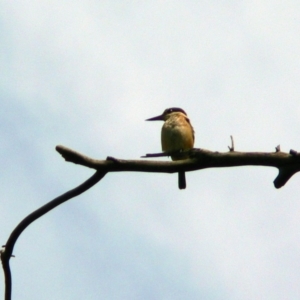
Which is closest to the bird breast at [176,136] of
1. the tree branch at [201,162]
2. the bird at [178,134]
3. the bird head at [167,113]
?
the bird at [178,134]

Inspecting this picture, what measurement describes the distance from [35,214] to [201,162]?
2.89 feet

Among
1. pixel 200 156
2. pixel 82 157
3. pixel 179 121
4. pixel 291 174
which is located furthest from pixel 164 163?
pixel 179 121

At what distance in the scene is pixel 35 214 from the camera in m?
2.90

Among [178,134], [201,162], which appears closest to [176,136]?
[178,134]

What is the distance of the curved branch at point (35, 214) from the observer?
2.88 m

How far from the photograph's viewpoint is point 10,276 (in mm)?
2883

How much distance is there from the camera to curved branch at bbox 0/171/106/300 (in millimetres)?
2885

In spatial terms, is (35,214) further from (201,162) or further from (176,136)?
(176,136)

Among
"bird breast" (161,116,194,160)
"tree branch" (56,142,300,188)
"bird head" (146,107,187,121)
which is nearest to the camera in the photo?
"tree branch" (56,142,300,188)

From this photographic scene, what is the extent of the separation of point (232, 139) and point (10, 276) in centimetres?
138

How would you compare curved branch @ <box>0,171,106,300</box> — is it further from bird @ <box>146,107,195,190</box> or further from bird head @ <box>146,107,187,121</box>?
bird head @ <box>146,107,187,121</box>

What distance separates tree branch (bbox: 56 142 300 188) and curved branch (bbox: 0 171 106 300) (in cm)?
8

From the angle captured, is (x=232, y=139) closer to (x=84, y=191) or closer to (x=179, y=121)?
(x=84, y=191)

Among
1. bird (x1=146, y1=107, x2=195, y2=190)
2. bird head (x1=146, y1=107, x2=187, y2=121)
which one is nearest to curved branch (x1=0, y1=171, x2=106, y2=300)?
bird (x1=146, y1=107, x2=195, y2=190)
